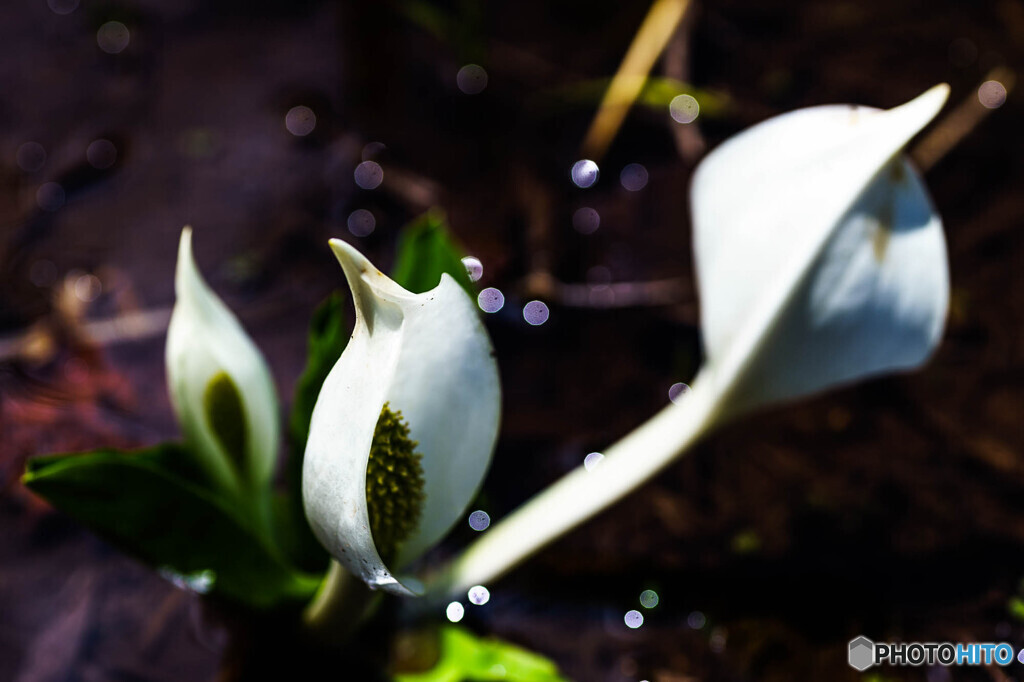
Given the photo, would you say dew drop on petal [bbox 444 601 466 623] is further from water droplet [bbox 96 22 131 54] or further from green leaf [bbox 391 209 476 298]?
water droplet [bbox 96 22 131 54]

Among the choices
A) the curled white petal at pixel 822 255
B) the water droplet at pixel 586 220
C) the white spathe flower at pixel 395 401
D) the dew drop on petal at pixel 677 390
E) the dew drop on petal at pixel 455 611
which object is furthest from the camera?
the water droplet at pixel 586 220

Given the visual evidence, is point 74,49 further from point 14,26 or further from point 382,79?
point 382,79

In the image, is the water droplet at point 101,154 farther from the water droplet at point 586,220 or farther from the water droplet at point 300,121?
the water droplet at point 586,220

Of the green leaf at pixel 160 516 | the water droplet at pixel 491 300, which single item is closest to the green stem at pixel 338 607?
the green leaf at pixel 160 516

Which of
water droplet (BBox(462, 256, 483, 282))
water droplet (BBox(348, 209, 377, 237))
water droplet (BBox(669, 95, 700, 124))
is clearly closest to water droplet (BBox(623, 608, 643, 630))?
water droplet (BBox(462, 256, 483, 282))

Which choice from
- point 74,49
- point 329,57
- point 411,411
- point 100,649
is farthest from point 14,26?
point 411,411

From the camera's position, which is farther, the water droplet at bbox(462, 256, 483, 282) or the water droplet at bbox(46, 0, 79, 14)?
the water droplet at bbox(46, 0, 79, 14)
